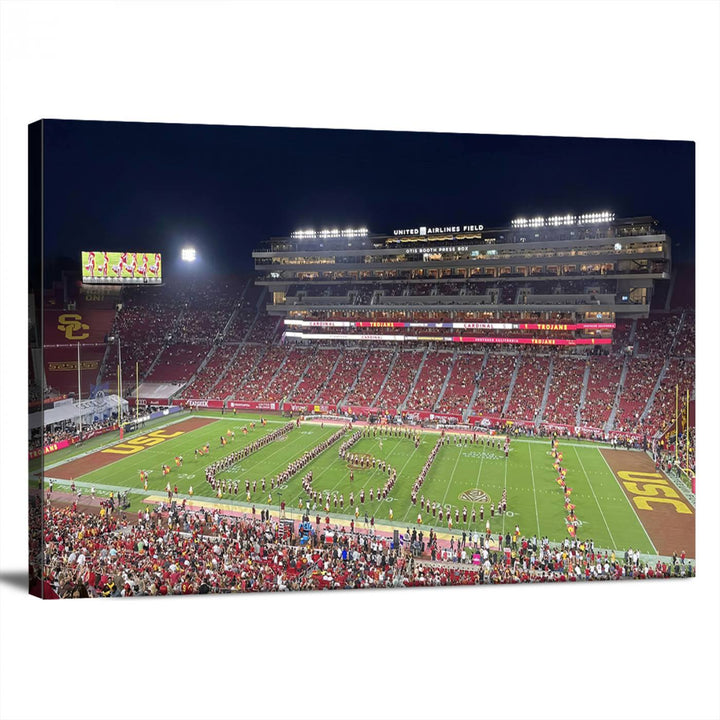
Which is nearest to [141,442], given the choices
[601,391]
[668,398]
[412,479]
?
[412,479]

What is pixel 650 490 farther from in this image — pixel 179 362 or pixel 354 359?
pixel 179 362

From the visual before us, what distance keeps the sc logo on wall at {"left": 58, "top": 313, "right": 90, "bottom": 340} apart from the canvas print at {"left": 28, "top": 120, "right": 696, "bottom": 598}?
85 mm

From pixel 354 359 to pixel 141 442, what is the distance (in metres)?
8.85

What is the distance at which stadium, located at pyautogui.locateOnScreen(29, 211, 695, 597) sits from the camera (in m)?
13.0

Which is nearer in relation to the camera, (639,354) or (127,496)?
(127,496)

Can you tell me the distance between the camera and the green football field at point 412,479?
16344mm

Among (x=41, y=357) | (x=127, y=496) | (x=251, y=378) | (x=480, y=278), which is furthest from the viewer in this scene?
(x=251, y=378)

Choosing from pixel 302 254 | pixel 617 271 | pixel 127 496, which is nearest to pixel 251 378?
pixel 302 254

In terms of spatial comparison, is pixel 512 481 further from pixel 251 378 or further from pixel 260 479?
pixel 251 378

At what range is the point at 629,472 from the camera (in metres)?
20.9

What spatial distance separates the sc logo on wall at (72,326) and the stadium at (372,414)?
4.0 inches

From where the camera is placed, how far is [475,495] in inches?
717

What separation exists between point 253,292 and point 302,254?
334 centimetres

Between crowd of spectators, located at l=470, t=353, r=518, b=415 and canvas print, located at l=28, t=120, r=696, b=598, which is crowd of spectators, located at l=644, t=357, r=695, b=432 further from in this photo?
crowd of spectators, located at l=470, t=353, r=518, b=415
